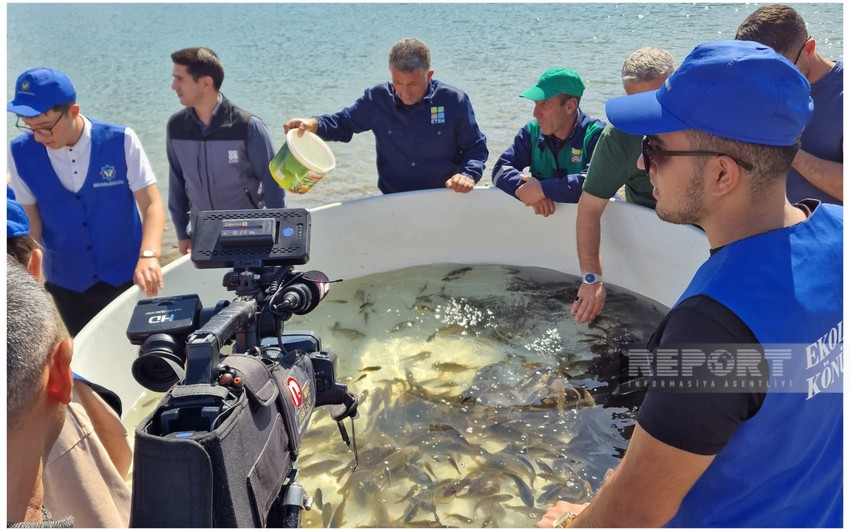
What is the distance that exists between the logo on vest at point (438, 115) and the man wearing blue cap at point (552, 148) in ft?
1.70

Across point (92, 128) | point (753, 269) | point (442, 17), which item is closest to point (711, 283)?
point (753, 269)

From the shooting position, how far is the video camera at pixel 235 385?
1420mm

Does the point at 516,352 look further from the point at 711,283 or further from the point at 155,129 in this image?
the point at 155,129

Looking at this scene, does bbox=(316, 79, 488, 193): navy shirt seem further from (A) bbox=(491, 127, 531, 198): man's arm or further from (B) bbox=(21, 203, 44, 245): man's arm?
(B) bbox=(21, 203, 44, 245): man's arm

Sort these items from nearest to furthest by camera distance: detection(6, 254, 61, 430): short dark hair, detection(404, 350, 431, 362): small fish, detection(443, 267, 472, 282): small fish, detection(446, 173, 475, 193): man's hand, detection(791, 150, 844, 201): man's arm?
1. detection(6, 254, 61, 430): short dark hair
2. detection(791, 150, 844, 201): man's arm
3. detection(404, 350, 431, 362): small fish
4. detection(446, 173, 475, 193): man's hand
5. detection(443, 267, 472, 282): small fish

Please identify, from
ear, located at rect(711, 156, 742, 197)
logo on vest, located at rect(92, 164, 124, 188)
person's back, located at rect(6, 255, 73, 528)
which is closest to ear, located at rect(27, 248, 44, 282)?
person's back, located at rect(6, 255, 73, 528)

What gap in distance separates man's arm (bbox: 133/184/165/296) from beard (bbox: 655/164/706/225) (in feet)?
9.28

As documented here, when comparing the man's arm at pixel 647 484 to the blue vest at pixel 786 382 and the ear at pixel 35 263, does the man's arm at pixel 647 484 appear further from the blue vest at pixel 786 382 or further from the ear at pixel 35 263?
the ear at pixel 35 263

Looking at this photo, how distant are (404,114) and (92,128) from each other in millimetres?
2076

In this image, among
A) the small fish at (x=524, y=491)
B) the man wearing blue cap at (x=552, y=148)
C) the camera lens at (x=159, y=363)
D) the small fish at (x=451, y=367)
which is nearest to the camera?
the camera lens at (x=159, y=363)

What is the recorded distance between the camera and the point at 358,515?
3.28 m

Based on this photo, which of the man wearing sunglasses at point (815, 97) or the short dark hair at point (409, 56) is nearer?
the man wearing sunglasses at point (815, 97)

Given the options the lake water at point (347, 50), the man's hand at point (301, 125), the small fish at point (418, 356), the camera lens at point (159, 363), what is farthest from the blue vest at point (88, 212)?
the lake water at point (347, 50)

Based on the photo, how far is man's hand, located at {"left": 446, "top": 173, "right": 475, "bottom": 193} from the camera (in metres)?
5.16
